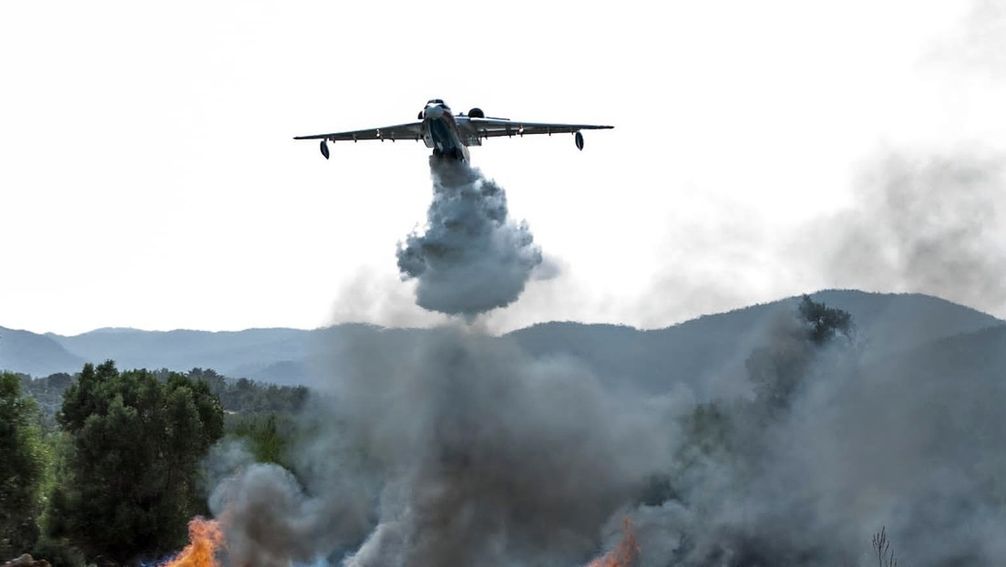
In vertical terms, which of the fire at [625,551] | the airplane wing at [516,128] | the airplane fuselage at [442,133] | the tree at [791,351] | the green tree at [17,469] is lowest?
the fire at [625,551]

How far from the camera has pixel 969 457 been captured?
6912 cm

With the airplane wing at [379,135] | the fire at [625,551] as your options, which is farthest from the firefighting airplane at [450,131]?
the fire at [625,551]

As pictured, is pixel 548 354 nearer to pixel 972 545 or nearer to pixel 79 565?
pixel 972 545

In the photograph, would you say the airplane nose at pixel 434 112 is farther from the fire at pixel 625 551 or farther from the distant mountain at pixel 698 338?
the fire at pixel 625 551

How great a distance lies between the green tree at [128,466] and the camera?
273 ft

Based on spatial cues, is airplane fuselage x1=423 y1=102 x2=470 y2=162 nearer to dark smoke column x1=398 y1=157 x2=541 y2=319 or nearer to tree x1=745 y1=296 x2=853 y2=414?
dark smoke column x1=398 y1=157 x2=541 y2=319

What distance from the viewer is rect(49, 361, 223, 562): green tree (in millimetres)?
83062

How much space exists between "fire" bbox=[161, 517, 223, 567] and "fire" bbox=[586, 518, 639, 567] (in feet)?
77.9

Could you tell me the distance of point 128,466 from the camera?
86.2 metres

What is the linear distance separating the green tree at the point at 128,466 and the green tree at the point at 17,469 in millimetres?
11813

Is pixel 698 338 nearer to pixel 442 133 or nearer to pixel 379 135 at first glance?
pixel 379 135

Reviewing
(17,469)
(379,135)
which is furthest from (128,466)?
(379,135)

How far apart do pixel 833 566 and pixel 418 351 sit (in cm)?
3055

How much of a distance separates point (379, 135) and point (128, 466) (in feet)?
122
